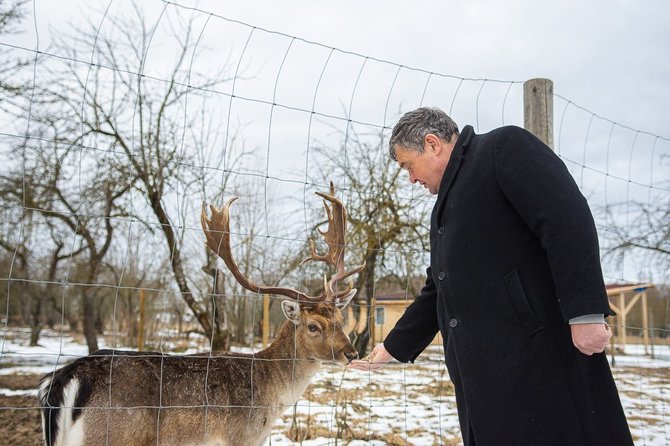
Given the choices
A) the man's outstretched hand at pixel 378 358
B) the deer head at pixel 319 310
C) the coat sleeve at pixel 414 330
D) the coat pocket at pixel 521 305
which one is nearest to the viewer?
the coat pocket at pixel 521 305

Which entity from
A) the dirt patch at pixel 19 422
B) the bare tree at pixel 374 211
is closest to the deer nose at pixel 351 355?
the dirt patch at pixel 19 422

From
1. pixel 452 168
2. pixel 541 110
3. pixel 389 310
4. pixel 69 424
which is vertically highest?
pixel 541 110

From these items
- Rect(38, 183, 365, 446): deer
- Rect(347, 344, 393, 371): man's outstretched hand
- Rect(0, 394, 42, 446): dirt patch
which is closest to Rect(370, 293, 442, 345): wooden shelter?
Rect(38, 183, 365, 446): deer

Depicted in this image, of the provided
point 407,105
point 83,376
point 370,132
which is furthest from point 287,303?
point 407,105

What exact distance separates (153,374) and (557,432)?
120 inches

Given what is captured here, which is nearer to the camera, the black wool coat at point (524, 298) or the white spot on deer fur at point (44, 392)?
the black wool coat at point (524, 298)

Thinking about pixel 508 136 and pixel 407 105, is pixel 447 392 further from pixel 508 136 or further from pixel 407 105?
pixel 508 136

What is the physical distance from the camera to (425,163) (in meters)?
2.35

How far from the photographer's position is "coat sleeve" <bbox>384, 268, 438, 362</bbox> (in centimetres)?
268

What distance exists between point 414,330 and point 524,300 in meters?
0.80

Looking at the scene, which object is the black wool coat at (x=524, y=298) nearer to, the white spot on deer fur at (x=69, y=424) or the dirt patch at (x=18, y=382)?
the white spot on deer fur at (x=69, y=424)

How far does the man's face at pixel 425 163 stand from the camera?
234 cm

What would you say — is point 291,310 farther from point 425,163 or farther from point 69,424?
point 425,163

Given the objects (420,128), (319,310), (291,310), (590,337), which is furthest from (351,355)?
(590,337)
